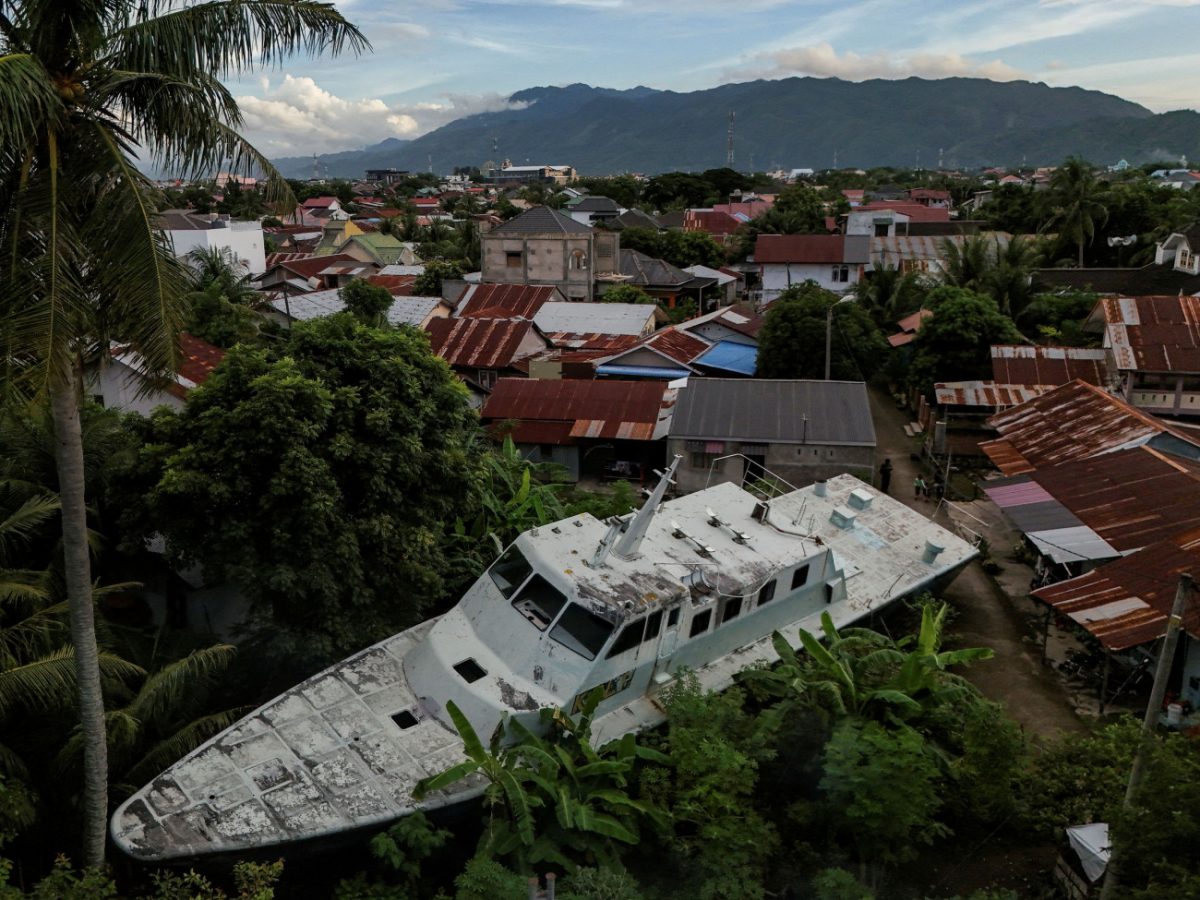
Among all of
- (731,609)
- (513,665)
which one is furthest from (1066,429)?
(513,665)

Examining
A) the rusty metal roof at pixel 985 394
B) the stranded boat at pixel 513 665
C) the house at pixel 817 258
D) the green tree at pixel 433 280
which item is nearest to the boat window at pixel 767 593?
the stranded boat at pixel 513 665

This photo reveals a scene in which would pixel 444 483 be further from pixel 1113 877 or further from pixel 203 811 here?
pixel 1113 877

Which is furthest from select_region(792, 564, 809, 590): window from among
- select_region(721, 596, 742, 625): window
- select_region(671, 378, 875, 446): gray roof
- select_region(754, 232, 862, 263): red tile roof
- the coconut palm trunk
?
select_region(754, 232, 862, 263): red tile roof

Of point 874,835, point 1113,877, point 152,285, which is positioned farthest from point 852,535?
point 152,285

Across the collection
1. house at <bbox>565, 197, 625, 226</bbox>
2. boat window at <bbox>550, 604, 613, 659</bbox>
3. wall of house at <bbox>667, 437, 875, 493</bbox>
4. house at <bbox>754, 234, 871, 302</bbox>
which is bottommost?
wall of house at <bbox>667, 437, 875, 493</bbox>

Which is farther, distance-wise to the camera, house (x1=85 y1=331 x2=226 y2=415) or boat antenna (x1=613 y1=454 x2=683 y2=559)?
house (x1=85 y1=331 x2=226 y2=415)

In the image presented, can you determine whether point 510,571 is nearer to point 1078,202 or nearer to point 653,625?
point 653,625

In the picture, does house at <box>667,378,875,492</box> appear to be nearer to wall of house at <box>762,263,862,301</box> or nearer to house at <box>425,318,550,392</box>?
house at <box>425,318,550,392</box>
